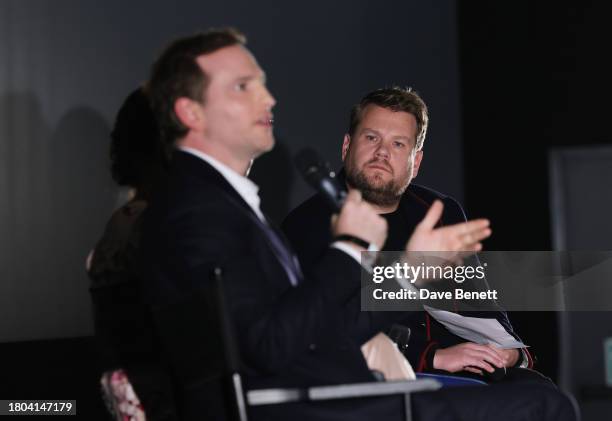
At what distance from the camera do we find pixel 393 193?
8.56ft

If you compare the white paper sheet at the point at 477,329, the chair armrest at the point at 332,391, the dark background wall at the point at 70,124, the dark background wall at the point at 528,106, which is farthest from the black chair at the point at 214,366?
the dark background wall at the point at 528,106

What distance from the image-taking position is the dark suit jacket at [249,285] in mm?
1478

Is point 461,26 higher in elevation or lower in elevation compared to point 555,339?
higher

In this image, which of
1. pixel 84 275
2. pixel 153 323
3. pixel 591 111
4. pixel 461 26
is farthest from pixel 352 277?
pixel 461 26

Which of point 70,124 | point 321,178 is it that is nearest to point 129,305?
point 321,178

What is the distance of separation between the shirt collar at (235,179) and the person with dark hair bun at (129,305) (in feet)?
0.98

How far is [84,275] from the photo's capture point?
10.0 ft

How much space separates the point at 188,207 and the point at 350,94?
3052 millimetres

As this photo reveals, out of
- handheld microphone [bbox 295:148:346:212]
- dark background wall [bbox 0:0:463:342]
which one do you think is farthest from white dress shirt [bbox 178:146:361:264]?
dark background wall [bbox 0:0:463:342]

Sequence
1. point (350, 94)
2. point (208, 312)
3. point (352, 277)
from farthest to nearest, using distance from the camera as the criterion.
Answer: point (350, 94) < point (352, 277) < point (208, 312)

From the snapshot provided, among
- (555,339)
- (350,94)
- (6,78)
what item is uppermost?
(350,94)

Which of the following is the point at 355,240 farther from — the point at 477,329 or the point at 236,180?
the point at 477,329

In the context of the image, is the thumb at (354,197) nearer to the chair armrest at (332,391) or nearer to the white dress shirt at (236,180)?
the white dress shirt at (236,180)

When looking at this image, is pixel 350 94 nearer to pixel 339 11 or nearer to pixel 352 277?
pixel 339 11
